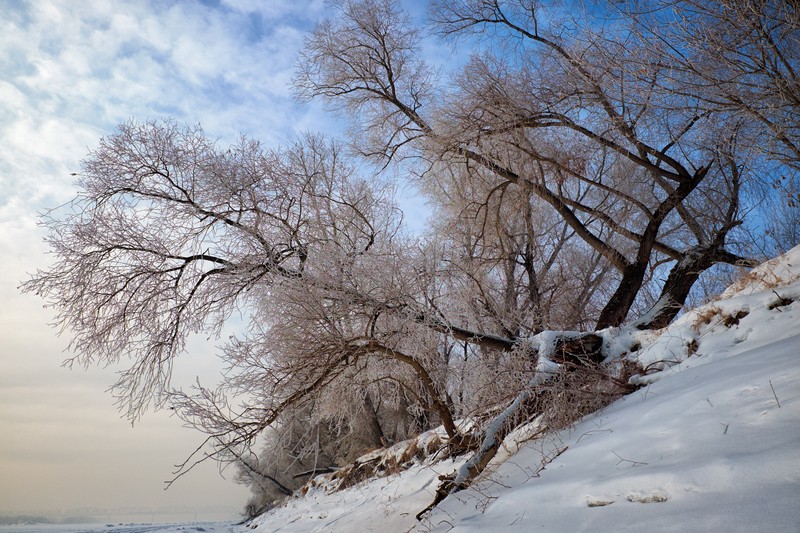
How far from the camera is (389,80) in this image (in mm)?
11922

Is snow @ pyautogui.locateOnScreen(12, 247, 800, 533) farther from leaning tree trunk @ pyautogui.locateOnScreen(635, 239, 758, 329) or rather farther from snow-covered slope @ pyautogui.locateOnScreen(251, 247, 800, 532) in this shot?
leaning tree trunk @ pyautogui.locateOnScreen(635, 239, 758, 329)

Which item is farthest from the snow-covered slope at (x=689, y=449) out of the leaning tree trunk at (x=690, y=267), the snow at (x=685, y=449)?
the leaning tree trunk at (x=690, y=267)

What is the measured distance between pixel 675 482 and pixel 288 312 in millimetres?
5044

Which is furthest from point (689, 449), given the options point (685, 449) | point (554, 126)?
point (554, 126)

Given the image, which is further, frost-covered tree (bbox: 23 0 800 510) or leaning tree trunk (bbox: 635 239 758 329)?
leaning tree trunk (bbox: 635 239 758 329)

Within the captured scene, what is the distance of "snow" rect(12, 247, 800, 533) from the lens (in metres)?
2.37

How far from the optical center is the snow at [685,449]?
93.4 inches

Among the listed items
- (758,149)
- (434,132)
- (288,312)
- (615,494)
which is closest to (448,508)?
(615,494)

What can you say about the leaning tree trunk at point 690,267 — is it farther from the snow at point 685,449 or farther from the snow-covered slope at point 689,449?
the snow-covered slope at point 689,449

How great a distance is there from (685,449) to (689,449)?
0.03 m

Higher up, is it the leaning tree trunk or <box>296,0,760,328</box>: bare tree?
<box>296,0,760,328</box>: bare tree

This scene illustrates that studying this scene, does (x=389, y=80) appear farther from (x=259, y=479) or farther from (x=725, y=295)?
(x=259, y=479)

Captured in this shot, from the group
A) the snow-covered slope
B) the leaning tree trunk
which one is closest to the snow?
the snow-covered slope

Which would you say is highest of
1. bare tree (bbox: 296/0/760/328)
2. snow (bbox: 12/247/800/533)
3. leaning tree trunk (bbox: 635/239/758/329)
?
bare tree (bbox: 296/0/760/328)
